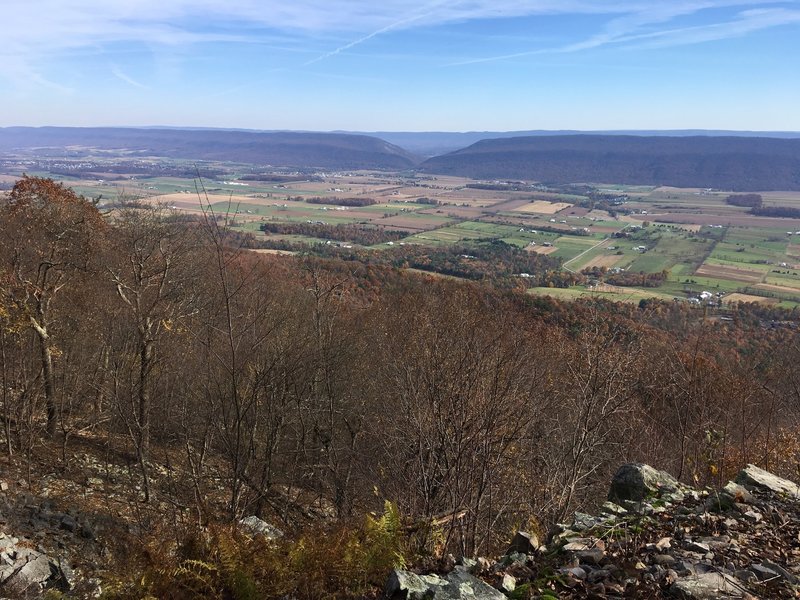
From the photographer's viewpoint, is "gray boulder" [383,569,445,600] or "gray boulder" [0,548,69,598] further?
"gray boulder" [0,548,69,598]

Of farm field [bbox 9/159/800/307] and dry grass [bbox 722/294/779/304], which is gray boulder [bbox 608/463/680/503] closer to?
farm field [bbox 9/159/800/307]

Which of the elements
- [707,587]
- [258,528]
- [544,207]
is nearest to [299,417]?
[258,528]

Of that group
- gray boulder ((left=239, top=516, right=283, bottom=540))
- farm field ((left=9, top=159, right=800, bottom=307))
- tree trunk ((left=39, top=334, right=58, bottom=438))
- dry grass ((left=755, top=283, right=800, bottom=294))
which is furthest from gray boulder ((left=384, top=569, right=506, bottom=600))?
dry grass ((left=755, top=283, right=800, bottom=294))

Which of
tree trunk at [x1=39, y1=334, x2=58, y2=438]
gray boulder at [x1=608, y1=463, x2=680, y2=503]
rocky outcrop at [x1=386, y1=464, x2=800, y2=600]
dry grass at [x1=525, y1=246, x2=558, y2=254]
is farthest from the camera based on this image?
dry grass at [x1=525, y1=246, x2=558, y2=254]

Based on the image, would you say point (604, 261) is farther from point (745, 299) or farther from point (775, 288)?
point (745, 299)

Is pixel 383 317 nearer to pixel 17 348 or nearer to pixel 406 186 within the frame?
pixel 17 348

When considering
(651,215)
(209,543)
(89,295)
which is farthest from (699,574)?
(651,215)
